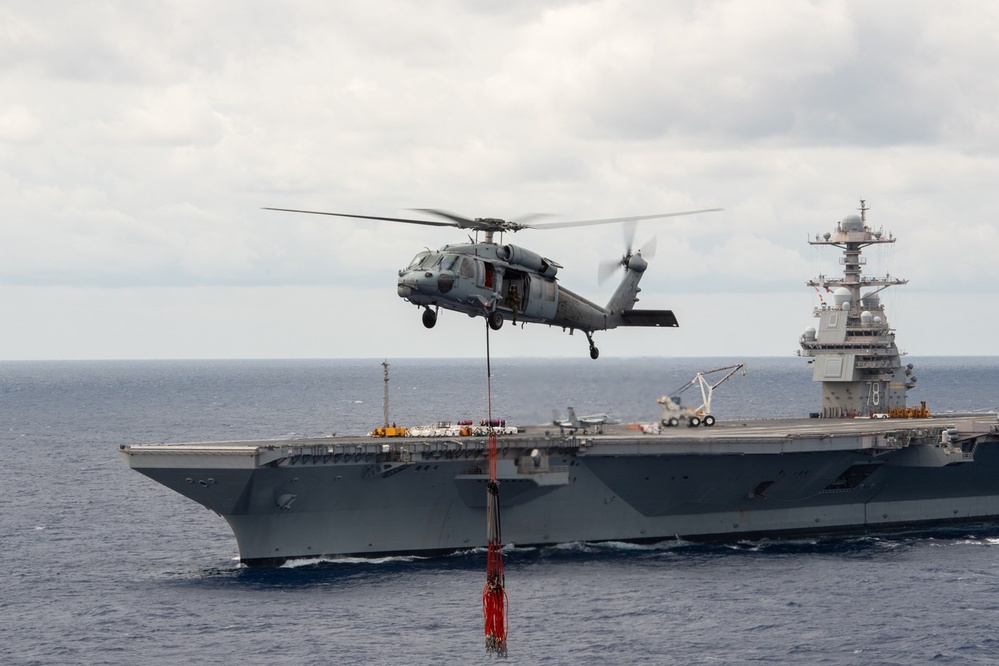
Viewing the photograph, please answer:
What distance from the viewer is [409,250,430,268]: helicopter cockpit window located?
26.8m

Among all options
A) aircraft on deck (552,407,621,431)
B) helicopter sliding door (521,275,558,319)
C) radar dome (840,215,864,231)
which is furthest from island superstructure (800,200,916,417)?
helicopter sliding door (521,275,558,319)

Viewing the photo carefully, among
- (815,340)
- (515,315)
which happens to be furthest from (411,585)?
(815,340)

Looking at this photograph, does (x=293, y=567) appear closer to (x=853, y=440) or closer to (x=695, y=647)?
(x=695, y=647)

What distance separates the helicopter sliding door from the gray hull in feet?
18.5

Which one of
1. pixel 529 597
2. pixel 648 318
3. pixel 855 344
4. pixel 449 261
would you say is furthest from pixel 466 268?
pixel 855 344

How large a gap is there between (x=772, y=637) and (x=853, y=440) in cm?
1101

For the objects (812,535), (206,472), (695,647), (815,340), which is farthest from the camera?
(815,340)

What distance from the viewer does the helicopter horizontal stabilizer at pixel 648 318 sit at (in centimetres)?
3319

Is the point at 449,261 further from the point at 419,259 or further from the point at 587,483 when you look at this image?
the point at 587,483

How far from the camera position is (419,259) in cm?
2688

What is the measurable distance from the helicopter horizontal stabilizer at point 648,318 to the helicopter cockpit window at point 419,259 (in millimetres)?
7793

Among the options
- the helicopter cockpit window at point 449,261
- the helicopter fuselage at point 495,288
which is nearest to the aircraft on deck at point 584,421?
the helicopter fuselage at point 495,288

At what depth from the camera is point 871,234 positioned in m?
49.6

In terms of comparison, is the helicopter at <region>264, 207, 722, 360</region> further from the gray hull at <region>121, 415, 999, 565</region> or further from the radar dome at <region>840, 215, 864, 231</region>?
the radar dome at <region>840, 215, 864, 231</region>
